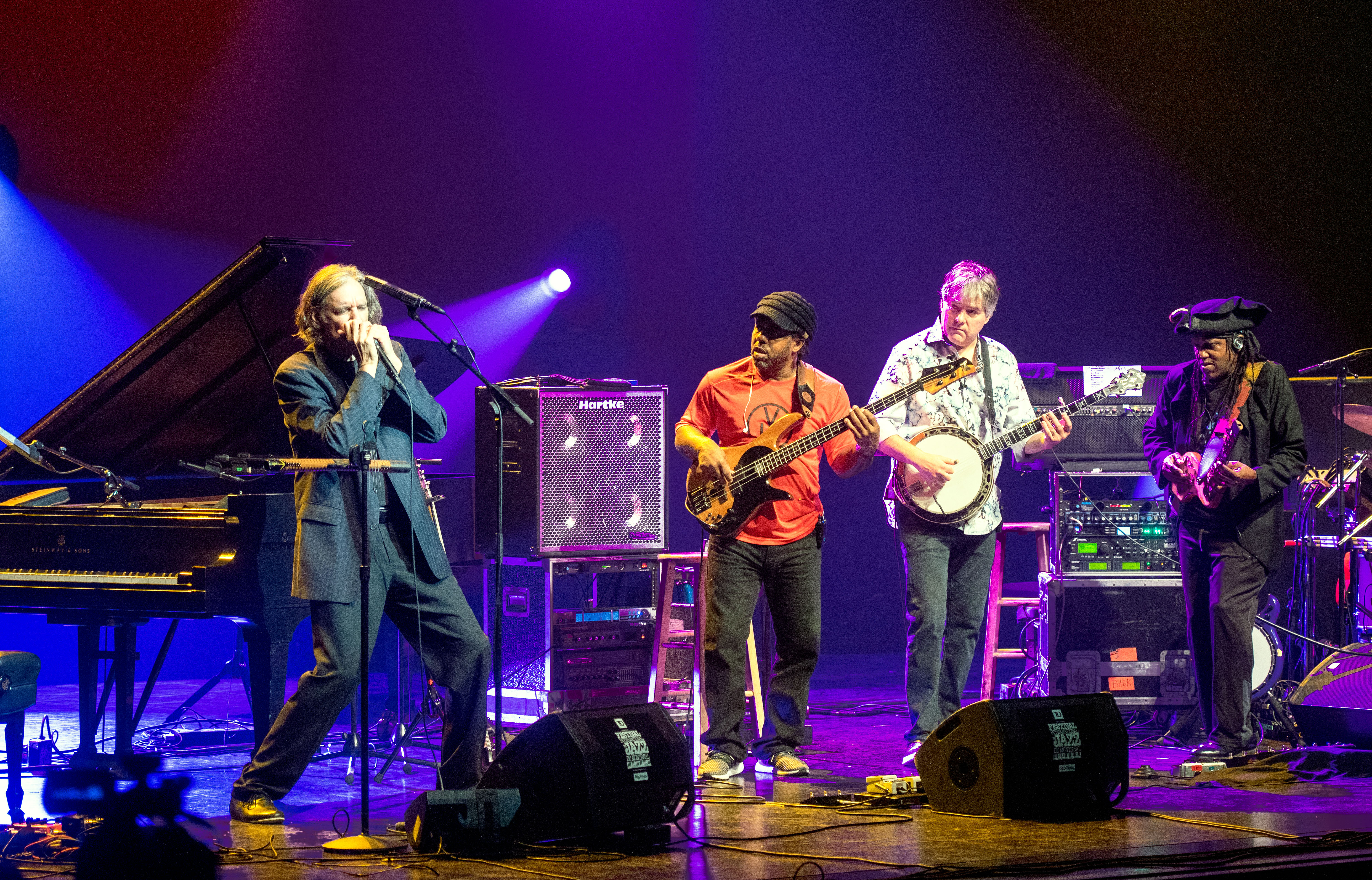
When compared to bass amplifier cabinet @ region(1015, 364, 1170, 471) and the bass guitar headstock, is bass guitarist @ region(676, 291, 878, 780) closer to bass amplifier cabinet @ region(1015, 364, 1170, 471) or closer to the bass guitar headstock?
the bass guitar headstock

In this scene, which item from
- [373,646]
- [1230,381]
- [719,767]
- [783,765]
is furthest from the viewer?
[1230,381]

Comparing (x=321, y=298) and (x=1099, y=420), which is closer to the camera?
(x=321, y=298)

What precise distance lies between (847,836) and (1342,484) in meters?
3.81

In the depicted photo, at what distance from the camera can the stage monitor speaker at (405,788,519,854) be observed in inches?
144

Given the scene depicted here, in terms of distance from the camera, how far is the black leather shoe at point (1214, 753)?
209 inches

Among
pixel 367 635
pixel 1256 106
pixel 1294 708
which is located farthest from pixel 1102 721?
pixel 1256 106

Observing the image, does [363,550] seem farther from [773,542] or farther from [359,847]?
[773,542]

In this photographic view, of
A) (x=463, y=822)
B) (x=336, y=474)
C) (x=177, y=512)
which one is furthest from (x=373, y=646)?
(x=177, y=512)

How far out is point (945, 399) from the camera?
18.6 feet

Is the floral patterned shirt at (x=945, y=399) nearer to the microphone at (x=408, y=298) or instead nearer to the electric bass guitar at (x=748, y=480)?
the electric bass guitar at (x=748, y=480)

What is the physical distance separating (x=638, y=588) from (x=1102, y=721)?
8.14 feet

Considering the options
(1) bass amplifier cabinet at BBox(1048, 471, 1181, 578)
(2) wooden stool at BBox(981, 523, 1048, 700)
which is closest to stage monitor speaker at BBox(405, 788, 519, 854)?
(2) wooden stool at BBox(981, 523, 1048, 700)

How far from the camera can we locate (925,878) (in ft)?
Answer: 11.0

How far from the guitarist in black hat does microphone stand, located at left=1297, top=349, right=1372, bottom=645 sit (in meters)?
1.13
